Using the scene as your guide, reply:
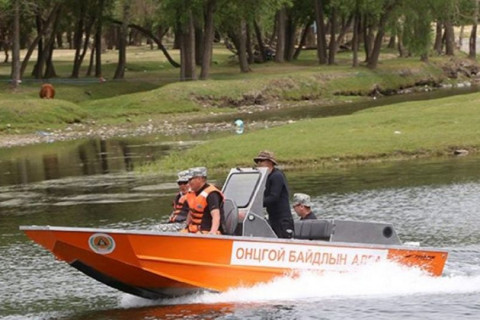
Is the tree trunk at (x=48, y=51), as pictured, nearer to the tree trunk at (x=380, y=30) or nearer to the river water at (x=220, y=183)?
the tree trunk at (x=380, y=30)

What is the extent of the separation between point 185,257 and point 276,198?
2061 mm

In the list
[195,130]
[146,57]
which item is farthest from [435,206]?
[146,57]

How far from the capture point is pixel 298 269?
61.8 feet

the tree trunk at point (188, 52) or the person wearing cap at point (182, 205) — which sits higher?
the person wearing cap at point (182, 205)

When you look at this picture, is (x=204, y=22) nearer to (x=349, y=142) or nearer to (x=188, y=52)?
(x=188, y=52)

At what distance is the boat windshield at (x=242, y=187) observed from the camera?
63.5 ft

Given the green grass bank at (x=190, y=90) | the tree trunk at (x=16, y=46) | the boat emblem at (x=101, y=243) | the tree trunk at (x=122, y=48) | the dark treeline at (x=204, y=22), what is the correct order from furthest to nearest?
the tree trunk at (x=122, y=48)
the dark treeline at (x=204, y=22)
the tree trunk at (x=16, y=46)
the green grass bank at (x=190, y=90)
the boat emblem at (x=101, y=243)

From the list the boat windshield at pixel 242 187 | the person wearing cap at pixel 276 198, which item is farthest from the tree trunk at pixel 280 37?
the person wearing cap at pixel 276 198

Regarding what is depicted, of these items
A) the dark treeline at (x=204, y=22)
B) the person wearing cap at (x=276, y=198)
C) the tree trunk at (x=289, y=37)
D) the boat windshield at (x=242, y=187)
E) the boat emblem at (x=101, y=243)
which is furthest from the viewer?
the tree trunk at (x=289, y=37)

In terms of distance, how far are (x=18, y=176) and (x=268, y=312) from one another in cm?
2451

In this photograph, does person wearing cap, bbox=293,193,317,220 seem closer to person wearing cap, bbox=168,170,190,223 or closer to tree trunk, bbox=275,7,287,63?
person wearing cap, bbox=168,170,190,223

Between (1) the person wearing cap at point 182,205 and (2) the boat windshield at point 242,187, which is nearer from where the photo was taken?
(2) the boat windshield at point 242,187

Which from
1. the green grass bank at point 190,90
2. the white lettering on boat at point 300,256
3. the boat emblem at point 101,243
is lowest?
the green grass bank at point 190,90

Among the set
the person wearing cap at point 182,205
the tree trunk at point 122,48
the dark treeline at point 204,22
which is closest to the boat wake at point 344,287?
the person wearing cap at point 182,205
